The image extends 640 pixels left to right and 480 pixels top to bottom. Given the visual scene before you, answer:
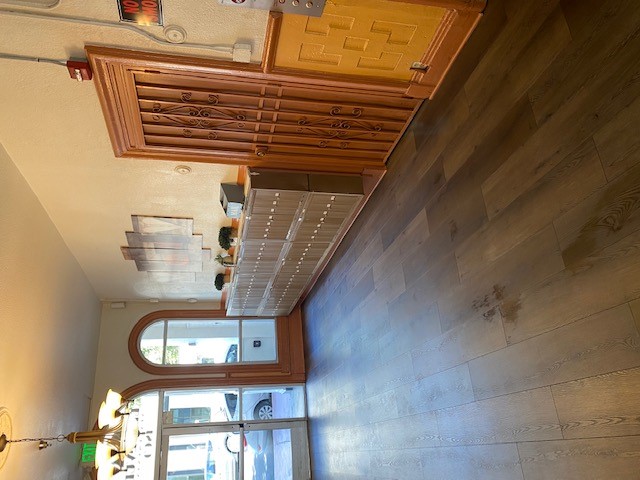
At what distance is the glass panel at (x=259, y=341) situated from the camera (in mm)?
7672

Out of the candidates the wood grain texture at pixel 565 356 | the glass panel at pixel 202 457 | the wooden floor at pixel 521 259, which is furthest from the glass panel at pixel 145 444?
the wood grain texture at pixel 565 356

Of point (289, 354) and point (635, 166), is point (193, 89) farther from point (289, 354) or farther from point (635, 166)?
point (289, 354)

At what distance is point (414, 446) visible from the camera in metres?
3.46

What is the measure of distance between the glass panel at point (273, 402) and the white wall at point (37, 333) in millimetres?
2375

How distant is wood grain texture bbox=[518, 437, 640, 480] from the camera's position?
169 cm

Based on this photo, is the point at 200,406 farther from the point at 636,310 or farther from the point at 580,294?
the point at 636,310

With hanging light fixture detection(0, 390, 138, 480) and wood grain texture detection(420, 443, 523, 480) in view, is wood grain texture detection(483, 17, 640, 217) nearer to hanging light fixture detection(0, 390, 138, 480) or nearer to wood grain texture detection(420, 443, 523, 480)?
wood grain texture detection(420, 443, 523, 480)

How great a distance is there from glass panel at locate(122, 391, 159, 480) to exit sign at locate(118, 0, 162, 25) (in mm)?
5486

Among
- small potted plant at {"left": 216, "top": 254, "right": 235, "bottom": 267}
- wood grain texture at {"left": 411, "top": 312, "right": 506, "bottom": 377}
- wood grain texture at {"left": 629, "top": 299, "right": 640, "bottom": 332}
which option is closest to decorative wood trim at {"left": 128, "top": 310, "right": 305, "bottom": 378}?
small potted plant at {"left": 216, "top": 254, "right": 235, "bottom": 267}

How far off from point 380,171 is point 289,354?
435 centimetres

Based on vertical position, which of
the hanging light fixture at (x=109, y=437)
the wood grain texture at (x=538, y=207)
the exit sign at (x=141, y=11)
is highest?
the exit sign at (x=141, y=11)

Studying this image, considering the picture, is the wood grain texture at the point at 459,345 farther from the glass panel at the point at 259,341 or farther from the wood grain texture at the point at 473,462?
the glass panel at the point at 259,341

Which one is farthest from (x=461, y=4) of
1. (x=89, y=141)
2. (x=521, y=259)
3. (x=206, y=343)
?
(x=206, y=343)

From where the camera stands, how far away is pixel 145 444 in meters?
6.81
